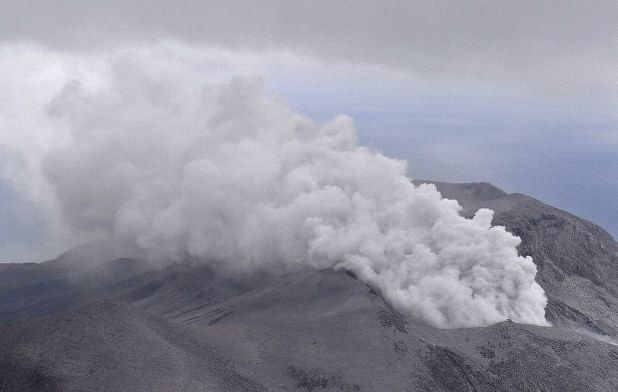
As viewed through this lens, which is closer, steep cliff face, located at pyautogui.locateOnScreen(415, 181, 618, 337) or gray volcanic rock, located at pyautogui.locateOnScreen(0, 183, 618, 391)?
gray volcanic rock, located at pyautogui.locateOnScreen(0, 183, 618, 391)

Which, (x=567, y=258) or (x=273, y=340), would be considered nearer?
(x=273, y=340)

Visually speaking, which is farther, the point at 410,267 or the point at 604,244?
the point at 604,244

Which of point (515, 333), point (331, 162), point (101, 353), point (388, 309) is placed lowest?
point (515, 333)

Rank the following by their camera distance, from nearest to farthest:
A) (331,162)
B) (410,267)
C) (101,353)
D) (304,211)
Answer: (101,353) → (410,267) → (304,211) → (331,162)

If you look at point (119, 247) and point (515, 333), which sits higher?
point (119, 247)

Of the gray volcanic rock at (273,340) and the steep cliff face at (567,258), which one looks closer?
the gray volcanic rock at (273,340)

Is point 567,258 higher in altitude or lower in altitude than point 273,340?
lower

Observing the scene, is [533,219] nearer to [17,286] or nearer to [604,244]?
[604,244]

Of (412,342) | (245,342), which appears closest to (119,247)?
(245,342)
